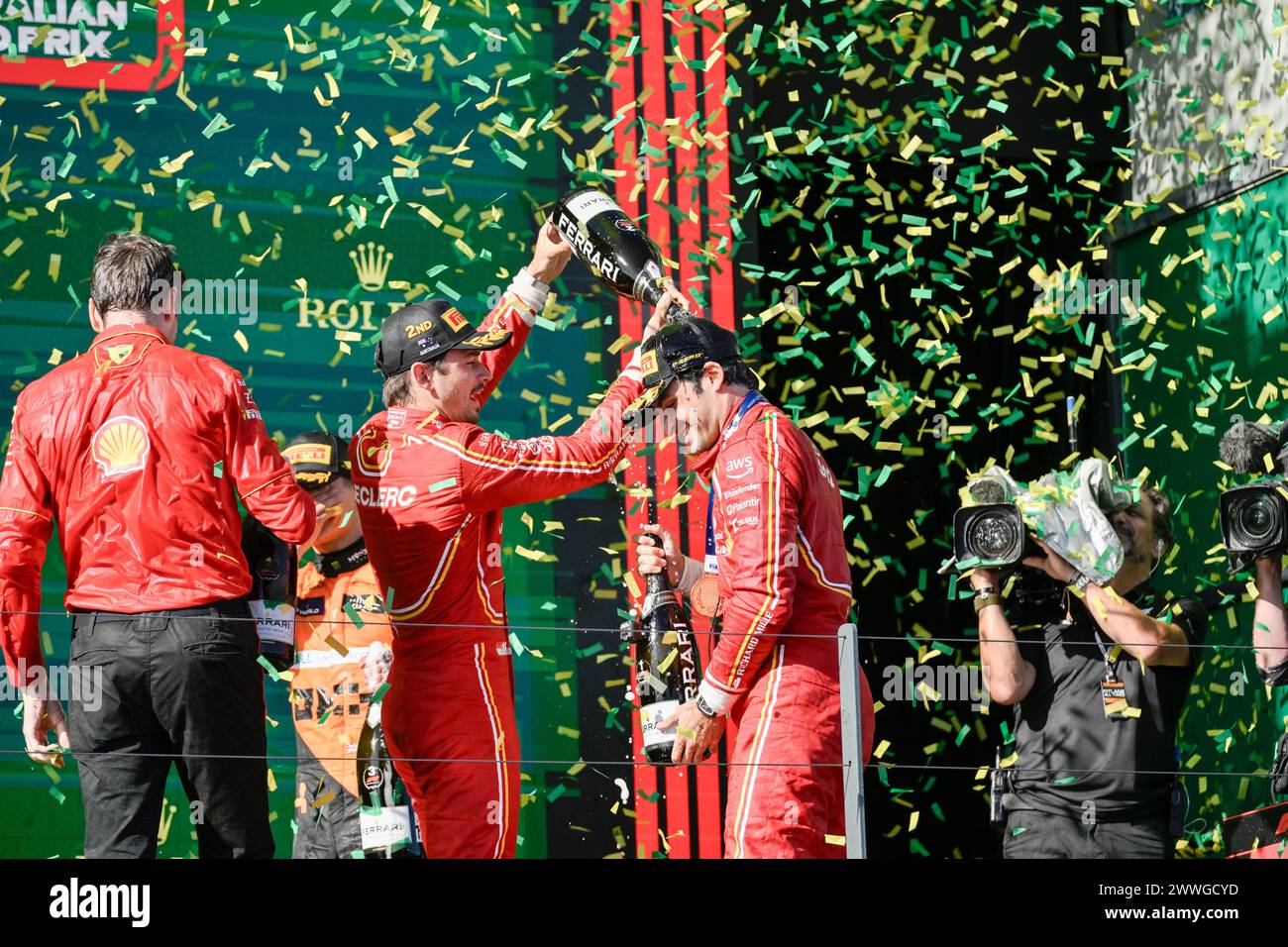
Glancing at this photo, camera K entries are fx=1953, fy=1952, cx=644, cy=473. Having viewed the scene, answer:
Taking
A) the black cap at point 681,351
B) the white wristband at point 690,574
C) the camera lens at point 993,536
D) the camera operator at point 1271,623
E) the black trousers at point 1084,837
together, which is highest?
the black cap at point 681,351

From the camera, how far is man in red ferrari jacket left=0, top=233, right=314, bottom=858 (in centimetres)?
411

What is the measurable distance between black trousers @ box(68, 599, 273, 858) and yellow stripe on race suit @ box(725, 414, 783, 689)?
1.08 metres

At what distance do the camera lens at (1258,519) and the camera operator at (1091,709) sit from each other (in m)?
0.29

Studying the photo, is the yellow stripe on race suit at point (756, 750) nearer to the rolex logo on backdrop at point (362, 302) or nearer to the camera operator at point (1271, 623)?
the camera operator at point (1271, 623)

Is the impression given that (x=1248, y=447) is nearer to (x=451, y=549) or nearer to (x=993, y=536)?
(x=993, y=536)

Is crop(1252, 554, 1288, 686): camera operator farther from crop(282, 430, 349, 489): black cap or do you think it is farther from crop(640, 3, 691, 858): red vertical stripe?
crop(282, 430, 349, 489): black cap

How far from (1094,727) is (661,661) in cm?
115

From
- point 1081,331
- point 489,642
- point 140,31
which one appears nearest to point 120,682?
point 489,642

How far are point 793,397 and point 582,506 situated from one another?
2.75 feet

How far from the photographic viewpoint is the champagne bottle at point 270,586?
4491mm

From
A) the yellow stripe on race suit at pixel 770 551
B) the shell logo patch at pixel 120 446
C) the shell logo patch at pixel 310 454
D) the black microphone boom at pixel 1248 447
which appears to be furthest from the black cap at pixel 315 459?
the black microphone boom at pixel 1248 447

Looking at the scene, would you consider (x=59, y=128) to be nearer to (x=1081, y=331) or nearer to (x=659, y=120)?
(x=659, y=120)
